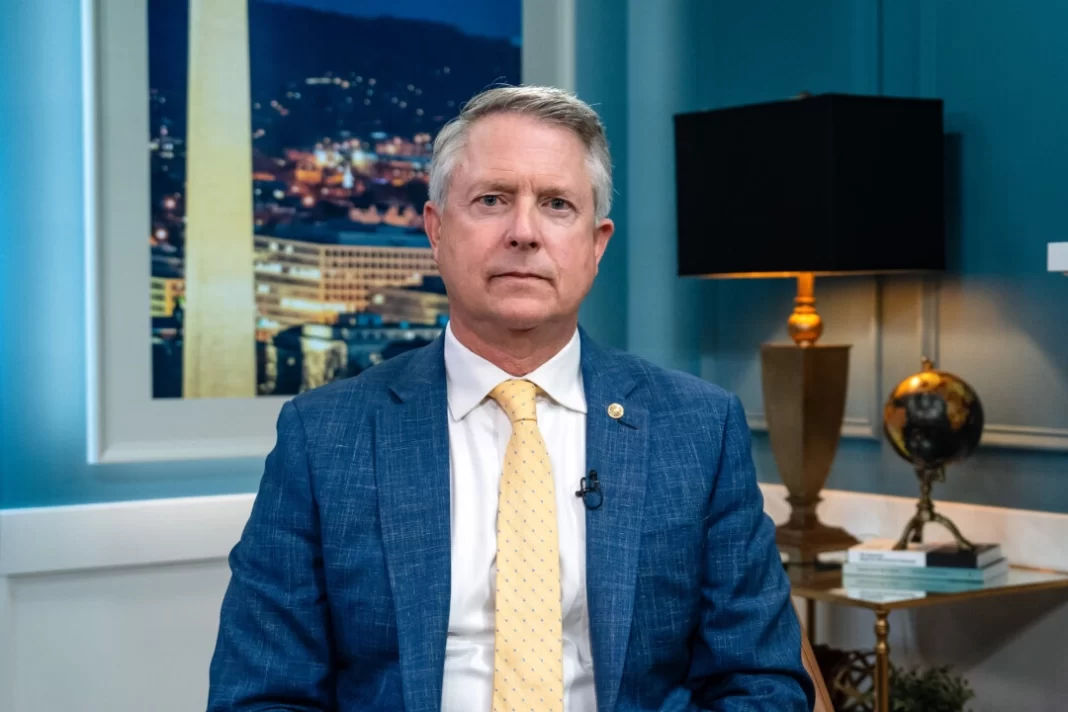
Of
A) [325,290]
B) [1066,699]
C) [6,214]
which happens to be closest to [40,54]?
[6,214]

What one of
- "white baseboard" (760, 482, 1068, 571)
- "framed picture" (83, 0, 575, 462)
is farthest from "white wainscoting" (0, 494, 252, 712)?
"white baseboard" (760, 482, 1068, 571)

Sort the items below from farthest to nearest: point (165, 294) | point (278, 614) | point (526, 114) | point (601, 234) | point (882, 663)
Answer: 1. point (165, 294)
2. point (882, 663)
3. point (601, 234)
4. point (526, 114)
5. point (278, 614)

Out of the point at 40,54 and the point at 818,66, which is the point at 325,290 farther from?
the point at 818,66

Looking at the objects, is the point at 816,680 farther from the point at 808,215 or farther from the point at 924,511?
the point at 808,215

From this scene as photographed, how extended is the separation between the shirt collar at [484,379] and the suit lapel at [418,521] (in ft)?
0.07

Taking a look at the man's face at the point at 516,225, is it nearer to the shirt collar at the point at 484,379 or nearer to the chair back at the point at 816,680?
the shirt collar at the point at 484,379

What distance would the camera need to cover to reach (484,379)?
182 centimetres

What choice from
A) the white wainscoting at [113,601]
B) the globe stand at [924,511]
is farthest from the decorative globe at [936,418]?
the white wainscoting at [113,601]

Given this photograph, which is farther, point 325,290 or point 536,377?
point 325,290

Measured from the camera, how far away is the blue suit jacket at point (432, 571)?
1.66 meters

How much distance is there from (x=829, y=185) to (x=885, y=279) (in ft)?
1.57

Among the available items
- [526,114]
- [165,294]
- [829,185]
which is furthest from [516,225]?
[165,294]

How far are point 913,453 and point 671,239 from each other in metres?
1.12

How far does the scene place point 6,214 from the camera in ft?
9.08
